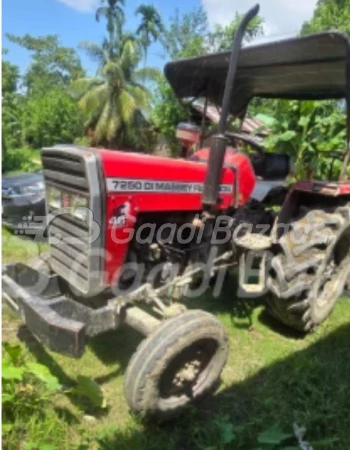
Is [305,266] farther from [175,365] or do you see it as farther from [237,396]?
[175,365]

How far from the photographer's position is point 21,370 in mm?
2488

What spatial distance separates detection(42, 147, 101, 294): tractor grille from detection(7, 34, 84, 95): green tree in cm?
4906

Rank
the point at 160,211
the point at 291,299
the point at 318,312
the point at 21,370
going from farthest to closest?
the point at 318,312 < the point at 291,299 < the point at 160,211 < the point at 21,370

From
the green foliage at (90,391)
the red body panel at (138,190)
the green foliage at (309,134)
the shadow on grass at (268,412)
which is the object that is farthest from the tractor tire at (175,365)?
the green foliage at (309,134)

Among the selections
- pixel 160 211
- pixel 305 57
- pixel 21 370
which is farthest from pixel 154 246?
pixel 305 57

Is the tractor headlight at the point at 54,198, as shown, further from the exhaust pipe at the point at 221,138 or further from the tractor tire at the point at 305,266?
the tractor tire at the point at 305,266

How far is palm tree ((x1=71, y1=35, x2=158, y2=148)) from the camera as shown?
21859 mm

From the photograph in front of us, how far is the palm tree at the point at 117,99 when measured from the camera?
2186 cm

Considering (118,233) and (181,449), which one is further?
(118,233)

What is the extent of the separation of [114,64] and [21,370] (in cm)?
2157

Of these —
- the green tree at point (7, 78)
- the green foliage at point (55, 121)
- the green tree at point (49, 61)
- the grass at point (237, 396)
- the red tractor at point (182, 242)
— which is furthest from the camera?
the green tree at point (49, 61)

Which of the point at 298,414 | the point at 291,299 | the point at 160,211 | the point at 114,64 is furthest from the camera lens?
the point at 114,64

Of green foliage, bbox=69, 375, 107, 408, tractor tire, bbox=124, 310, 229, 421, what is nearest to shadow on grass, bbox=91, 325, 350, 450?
tractor tire, bbox=124, 310, 229, 421

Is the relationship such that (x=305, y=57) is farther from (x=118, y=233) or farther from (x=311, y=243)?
(x=118, y=233)
